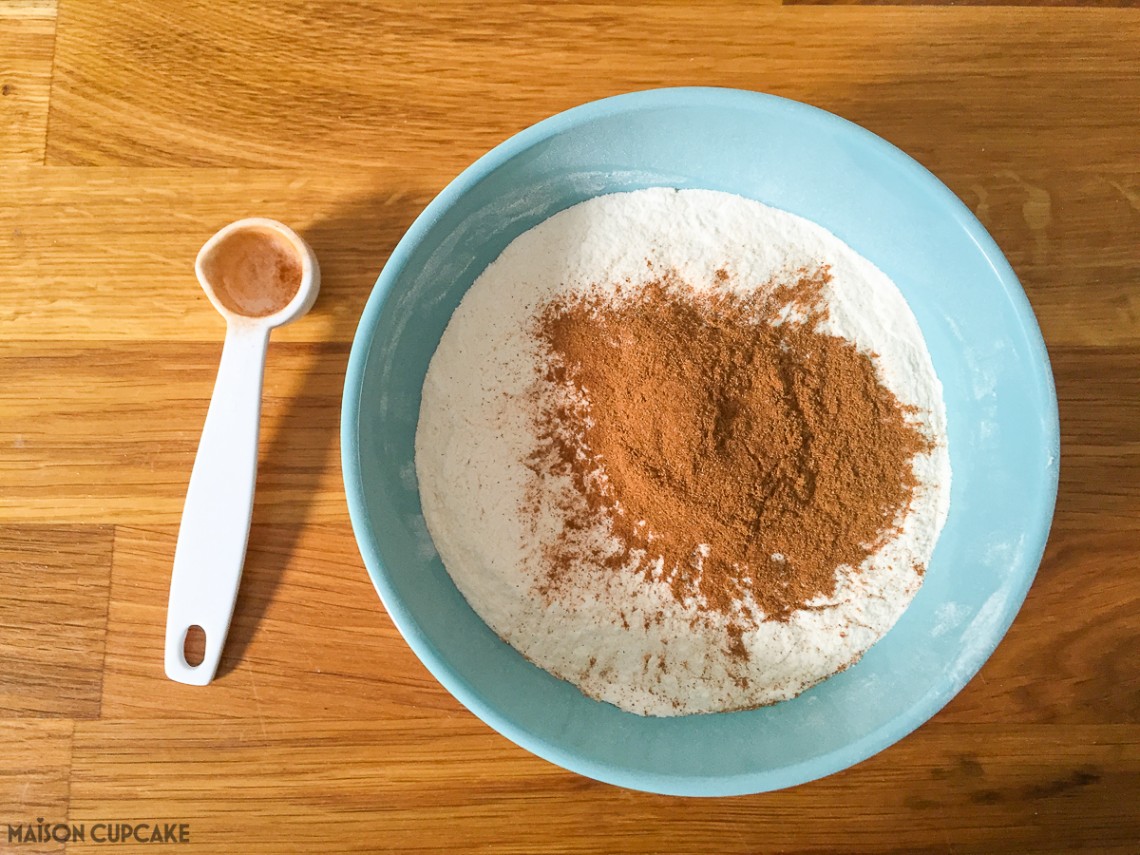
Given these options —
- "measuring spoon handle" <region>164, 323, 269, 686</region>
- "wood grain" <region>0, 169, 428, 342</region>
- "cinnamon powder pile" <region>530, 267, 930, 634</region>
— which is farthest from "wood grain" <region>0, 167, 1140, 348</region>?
"cinnamon powder pile" <region>530, 267, 930, 634</region>

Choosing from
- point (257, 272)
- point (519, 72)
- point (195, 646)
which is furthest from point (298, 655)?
point (519, 72)

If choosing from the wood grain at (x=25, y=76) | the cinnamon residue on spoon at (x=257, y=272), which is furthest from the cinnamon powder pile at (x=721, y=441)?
the wood grain at (x=25, y=76)

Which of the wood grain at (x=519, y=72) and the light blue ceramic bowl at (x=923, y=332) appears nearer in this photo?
the light blue ceramic bowl at (x=923, y=332)

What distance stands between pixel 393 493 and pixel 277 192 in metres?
0.48

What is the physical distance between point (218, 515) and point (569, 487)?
0.48m

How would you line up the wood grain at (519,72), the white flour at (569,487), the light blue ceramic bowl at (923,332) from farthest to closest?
the wood grain at (519,72) → the white flour at (569,487) → the light blue ceramic bowl at (923,332)

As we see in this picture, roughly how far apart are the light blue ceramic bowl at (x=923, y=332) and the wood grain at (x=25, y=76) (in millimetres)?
668

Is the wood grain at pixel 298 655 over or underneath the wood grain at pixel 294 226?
underneath

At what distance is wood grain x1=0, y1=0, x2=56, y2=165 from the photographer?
113 centimetres

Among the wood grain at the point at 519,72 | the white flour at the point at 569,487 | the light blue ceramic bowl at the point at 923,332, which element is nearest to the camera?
the light blue ceramic bowl at the point at 923,332

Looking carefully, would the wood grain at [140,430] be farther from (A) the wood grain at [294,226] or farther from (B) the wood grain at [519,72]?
(B) the wood grain at [519,72]

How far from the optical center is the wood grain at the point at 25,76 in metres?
1.13

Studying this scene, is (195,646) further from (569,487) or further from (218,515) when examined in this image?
(569,487)

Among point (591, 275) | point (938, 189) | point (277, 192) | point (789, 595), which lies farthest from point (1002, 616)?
point (277, 192)
